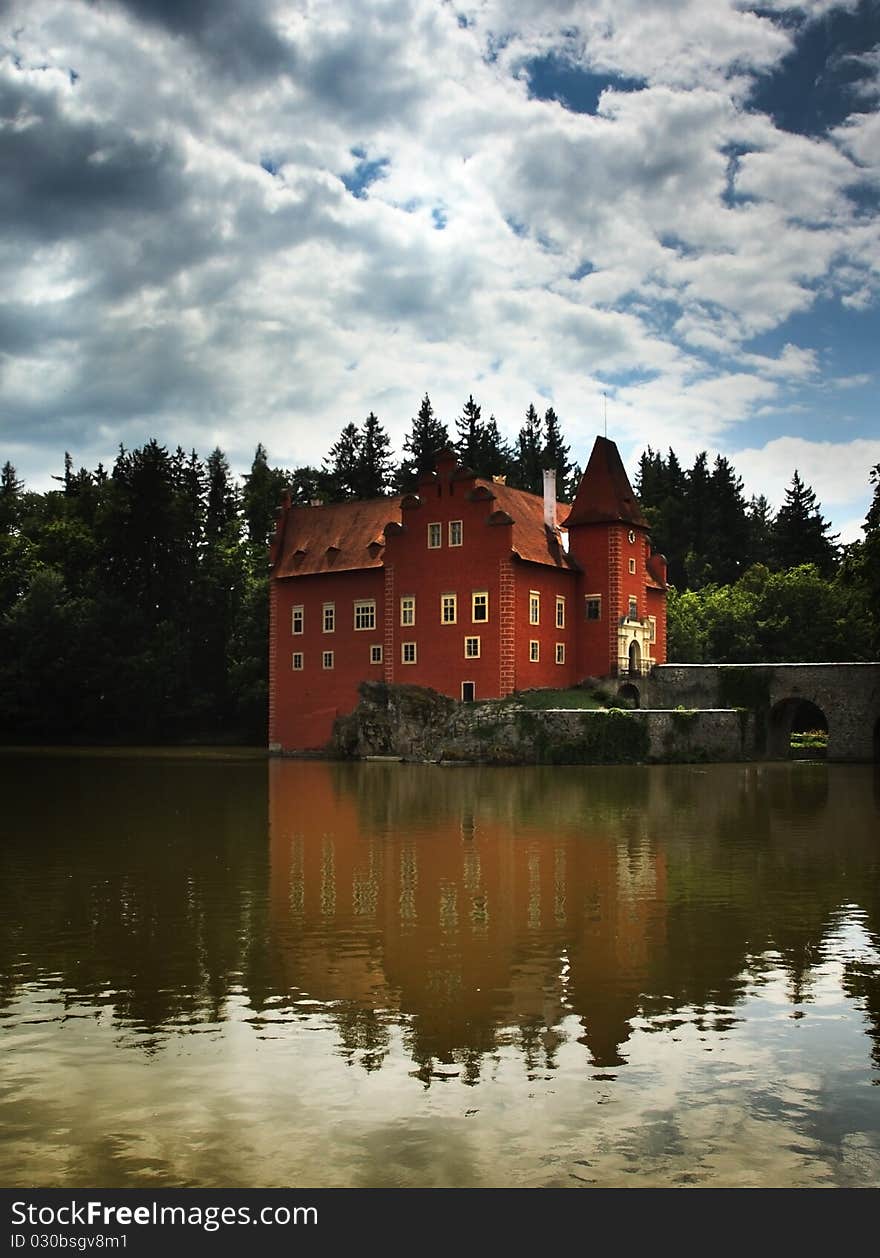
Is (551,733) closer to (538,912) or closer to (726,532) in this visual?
(538,912)

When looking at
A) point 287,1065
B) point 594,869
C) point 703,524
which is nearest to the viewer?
point 287,1065

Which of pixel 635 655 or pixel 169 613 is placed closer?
pixel 635 655

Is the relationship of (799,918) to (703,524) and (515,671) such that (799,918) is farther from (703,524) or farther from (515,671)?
(703,524)

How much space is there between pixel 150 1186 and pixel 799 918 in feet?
30.9

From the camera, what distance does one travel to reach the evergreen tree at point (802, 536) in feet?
279

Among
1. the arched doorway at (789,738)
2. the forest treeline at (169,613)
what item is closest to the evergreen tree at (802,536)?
the forest treeline at (169,613)

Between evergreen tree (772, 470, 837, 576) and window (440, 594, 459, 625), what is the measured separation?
115 ft

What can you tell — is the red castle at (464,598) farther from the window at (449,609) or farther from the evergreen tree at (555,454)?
the evergreen tree at (555,454)

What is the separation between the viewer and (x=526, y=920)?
1408 centimetres

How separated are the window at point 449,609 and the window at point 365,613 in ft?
17.6

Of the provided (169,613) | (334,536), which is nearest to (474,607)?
(334,536)

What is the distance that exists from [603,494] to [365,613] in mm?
13387

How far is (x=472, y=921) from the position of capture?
14023 mm

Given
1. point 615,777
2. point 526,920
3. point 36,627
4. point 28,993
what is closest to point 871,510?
point 615,777
